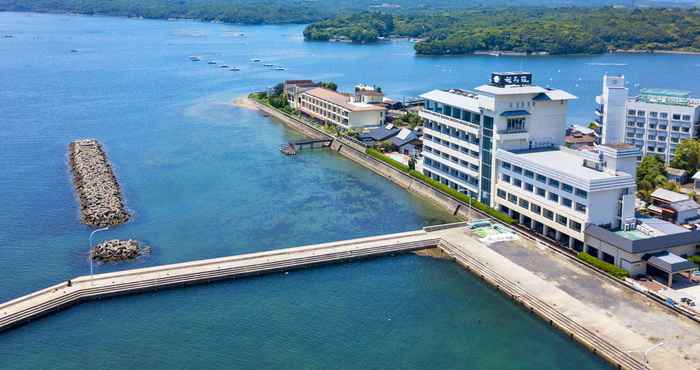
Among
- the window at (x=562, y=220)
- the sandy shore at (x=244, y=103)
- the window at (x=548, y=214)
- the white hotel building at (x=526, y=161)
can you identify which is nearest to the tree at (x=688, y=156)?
the white hotel building at (x=526, y=161)

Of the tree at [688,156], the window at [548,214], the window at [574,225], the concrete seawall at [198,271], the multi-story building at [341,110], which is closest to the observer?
the concrete seawall at [198,271]

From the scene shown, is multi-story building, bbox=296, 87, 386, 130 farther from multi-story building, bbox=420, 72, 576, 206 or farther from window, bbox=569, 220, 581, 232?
window, bbox=569, 220, 581, 232

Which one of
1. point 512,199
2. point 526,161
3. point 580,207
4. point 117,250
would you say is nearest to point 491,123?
point 526,161

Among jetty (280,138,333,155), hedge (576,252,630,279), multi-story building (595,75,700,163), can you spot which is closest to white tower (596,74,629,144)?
multi-story building (595,75,700,163)

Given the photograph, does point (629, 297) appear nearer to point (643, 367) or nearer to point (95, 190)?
point (643, 367)

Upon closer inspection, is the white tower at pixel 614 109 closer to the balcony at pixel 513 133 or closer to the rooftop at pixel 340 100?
the balcony at pixel 513 133

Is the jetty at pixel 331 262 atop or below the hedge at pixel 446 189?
below
